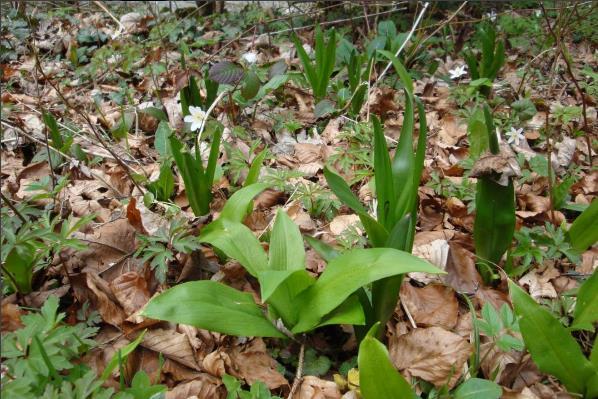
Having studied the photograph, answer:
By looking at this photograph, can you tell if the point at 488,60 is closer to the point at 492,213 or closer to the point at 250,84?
the point at 250,84

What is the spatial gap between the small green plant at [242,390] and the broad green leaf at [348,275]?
0.15 m

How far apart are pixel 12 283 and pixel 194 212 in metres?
0.58

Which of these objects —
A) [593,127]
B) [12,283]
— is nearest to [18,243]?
[12,283]

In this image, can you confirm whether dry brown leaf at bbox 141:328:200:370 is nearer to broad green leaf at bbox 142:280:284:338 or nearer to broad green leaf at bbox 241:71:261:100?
broad green leaf at bbox 142:280:284:338

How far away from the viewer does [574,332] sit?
1.30 m

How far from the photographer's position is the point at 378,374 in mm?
919

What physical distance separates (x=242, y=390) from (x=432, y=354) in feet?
1.48

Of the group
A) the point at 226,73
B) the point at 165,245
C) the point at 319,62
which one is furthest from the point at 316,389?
the point at 319,62

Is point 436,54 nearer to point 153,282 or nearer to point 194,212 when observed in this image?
point 194,212

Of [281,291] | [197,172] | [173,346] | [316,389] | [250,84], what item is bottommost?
[316,389]

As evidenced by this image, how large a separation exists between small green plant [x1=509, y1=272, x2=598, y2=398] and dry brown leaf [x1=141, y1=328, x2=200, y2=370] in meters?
0.75

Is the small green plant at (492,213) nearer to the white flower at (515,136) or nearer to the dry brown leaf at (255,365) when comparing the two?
the dry brown leaf at (255,365)

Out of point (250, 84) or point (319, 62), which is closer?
point (250, 84)

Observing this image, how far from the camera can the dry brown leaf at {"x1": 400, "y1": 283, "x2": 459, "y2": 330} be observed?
131 cm
